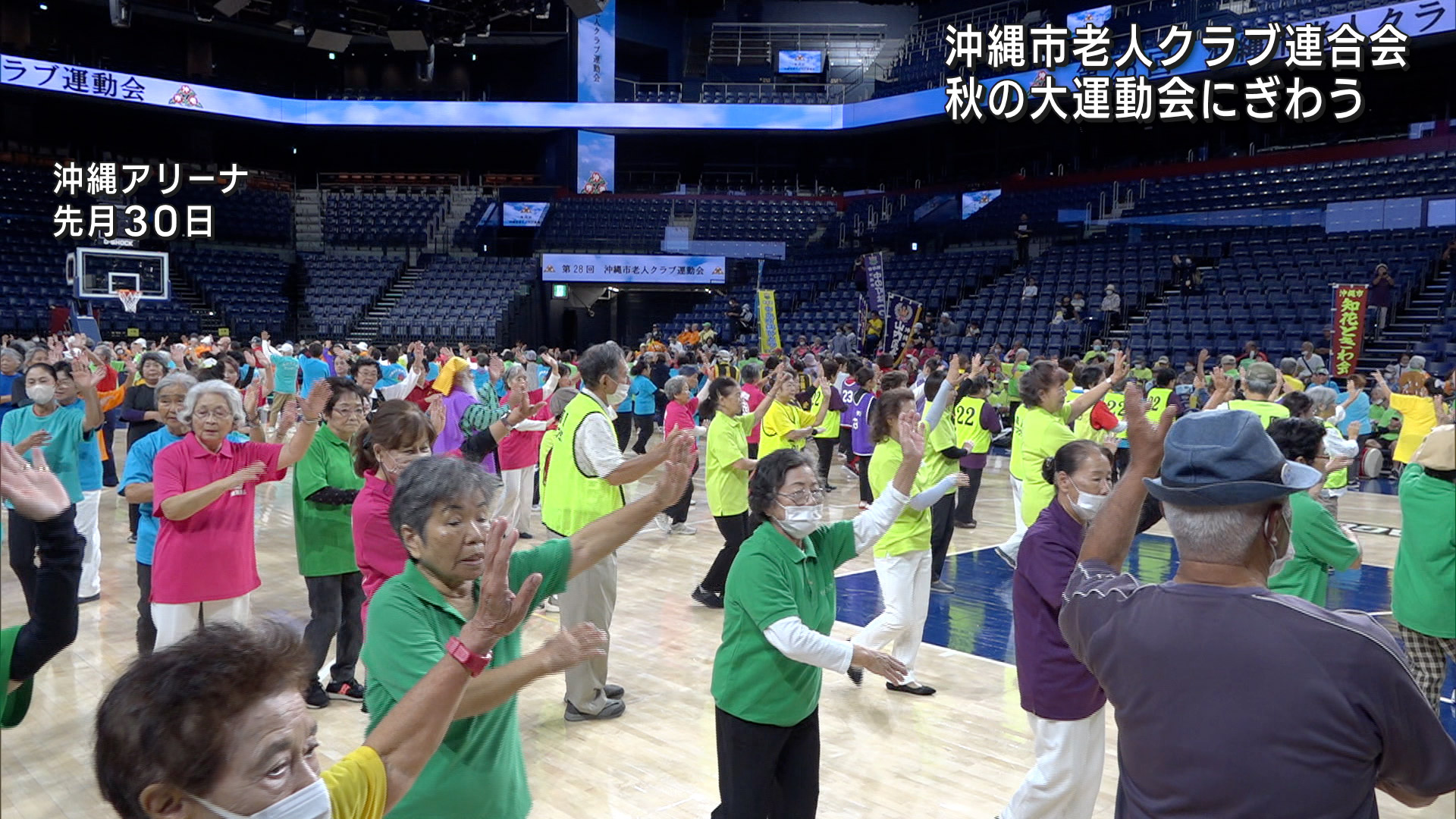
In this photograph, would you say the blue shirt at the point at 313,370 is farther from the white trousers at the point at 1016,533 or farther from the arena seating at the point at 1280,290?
the arena seating at the point at 1280,290

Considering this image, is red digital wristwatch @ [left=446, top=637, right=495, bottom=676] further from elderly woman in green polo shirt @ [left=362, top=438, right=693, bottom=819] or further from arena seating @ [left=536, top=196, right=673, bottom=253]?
arena seating @ [left=536, top=196, right=673, bottom=253]

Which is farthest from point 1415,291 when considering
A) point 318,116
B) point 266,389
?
point 318,116

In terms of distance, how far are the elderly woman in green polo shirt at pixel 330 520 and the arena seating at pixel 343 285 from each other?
23775mm

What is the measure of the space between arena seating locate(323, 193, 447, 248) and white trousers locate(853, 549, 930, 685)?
28115 millimetres

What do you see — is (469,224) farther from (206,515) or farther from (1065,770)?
(1065,770)

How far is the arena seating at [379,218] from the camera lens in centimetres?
3112

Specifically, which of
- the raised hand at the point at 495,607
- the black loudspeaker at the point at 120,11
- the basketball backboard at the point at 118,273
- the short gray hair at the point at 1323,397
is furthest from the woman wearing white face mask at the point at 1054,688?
the basketball backboard at the point at 118,273

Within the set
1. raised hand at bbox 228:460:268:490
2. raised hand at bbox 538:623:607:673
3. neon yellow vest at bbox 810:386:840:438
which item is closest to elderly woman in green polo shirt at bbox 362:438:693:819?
raised hand at bbox 538:623:607:673

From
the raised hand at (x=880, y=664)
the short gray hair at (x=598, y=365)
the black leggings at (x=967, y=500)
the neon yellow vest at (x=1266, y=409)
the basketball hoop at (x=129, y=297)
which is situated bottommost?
the black leggings at (x=967, y=500)

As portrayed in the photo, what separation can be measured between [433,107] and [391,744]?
3214cm

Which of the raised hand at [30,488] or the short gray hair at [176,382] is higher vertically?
the raised hand at [30,488]

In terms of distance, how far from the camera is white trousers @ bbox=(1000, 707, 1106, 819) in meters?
3.37

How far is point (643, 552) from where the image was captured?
29.7 ft

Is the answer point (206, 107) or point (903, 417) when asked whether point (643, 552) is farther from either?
point (206, 107)
